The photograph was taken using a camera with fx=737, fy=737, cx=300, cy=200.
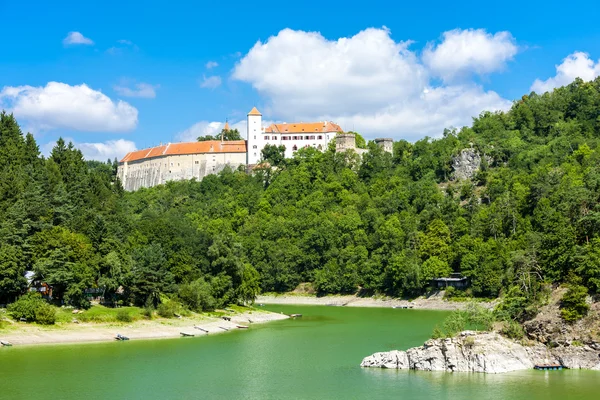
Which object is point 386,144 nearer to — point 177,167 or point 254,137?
point 254,137

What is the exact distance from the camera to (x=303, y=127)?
5305 inches

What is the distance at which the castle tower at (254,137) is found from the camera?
432 feet

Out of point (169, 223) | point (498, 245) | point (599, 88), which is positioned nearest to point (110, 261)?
point (169, 223)

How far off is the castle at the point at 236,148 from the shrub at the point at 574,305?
85.8 metres

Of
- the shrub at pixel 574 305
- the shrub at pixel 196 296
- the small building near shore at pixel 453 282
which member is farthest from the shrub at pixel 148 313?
the small building near shore at pixel 453 282

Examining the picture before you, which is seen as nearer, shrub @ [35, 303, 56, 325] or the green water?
the green water

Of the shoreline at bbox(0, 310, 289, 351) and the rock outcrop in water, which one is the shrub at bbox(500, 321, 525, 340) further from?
the shoreline at bbox(0, 310, 289, 351)

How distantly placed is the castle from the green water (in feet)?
255

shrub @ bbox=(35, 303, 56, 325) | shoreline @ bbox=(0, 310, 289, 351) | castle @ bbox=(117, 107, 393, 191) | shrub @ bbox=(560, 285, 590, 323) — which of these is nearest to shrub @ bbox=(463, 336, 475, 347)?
shrub @ bbox=(560, 285, 590, 323)

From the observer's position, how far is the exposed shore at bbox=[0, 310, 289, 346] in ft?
168

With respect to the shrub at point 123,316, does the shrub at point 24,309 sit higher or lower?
higher

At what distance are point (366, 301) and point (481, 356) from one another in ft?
171

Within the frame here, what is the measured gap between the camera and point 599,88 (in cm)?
13012

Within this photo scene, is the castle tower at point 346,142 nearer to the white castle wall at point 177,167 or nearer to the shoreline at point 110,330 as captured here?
the white castle wall at point 177,167
